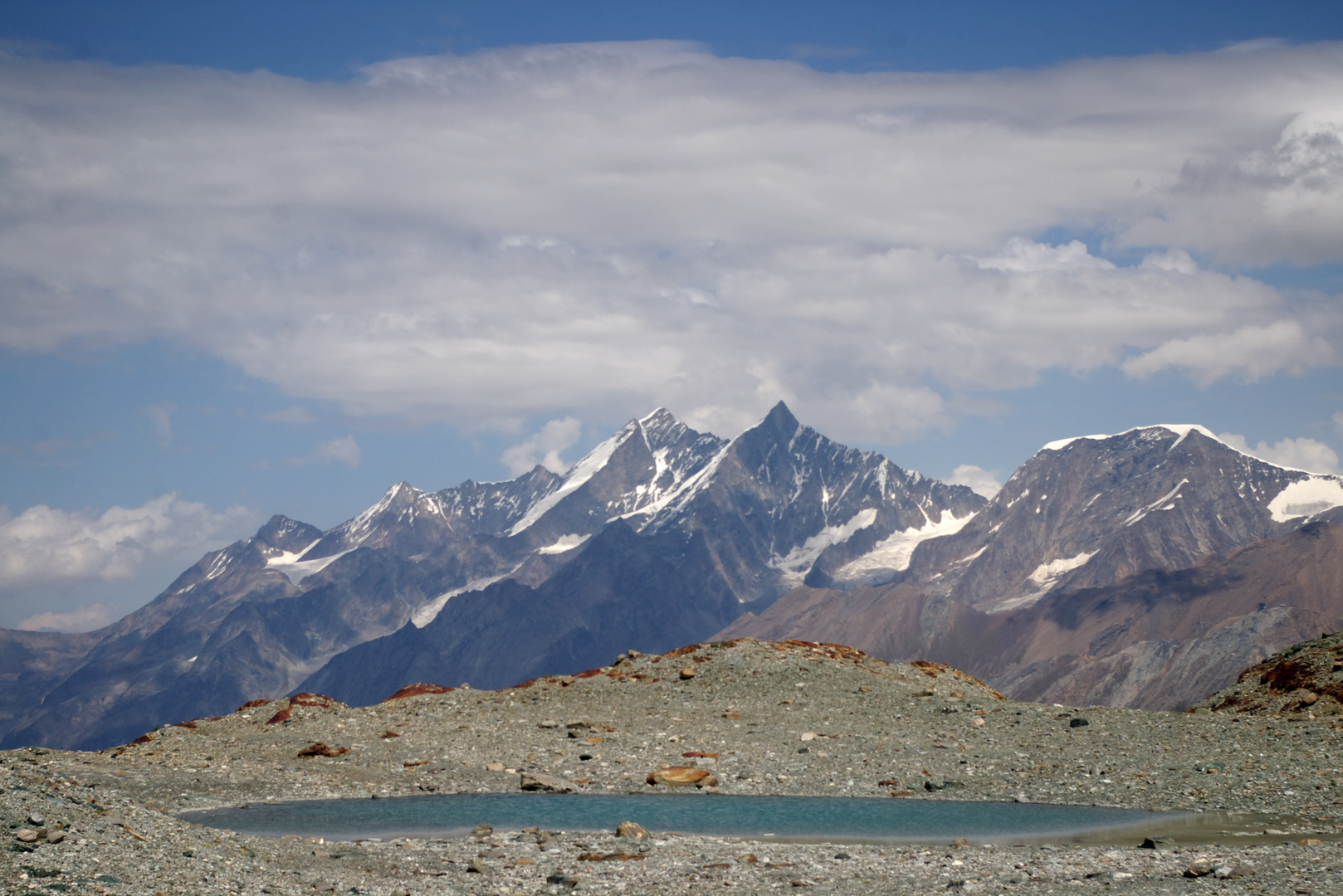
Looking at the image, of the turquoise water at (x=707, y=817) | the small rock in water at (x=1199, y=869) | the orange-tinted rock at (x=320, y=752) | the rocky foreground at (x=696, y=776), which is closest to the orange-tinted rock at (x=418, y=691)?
the rocky foreground at (x=696, y=776)

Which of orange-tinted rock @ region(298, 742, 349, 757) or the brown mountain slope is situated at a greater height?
orange-tinted rock @ region(298, 742, 349, 757)

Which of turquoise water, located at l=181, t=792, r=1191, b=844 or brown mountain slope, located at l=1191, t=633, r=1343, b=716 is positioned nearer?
turquoise water, located at l=181, t=792, r=1191, b=844

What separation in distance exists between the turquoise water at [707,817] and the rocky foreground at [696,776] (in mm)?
1265

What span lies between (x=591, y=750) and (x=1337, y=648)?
38.0 metres

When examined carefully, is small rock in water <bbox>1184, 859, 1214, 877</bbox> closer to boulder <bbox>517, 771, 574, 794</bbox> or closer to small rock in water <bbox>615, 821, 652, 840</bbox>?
small rock in water <bbox>615, 821, 652, 840</bbox>

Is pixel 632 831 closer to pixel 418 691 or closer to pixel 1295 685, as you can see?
pixel 418 691

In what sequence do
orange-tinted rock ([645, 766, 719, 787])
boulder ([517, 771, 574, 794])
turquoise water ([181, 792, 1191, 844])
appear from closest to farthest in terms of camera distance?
turquoise water ([181, 792, 1191, 844]), boulder ([517, 771, 574, 794]), orange-tinted rock ([645, 766, 719, 787])

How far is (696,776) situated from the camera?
42375mm

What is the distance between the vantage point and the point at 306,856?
28.1 m

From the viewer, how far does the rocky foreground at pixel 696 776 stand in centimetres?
2558

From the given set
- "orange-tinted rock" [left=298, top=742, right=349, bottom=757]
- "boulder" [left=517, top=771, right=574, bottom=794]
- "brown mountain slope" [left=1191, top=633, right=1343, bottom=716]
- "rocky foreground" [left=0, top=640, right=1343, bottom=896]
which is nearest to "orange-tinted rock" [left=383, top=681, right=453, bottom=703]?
"rocky foreground" [left=0, top=640, right=1343, bottom=896]

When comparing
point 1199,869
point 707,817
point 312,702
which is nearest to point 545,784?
point 707,817

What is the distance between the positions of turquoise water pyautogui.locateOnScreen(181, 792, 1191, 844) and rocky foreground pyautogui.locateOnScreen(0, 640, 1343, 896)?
127 centimetres

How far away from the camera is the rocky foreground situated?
2558 cm
